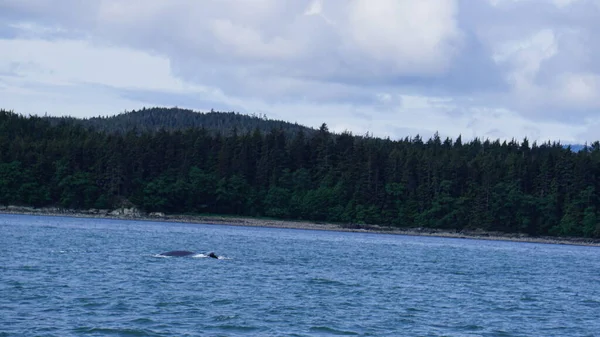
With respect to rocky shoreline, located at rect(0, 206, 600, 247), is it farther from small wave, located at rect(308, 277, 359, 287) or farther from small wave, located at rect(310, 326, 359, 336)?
small wave, located at rect(310, 326, 359, 336)

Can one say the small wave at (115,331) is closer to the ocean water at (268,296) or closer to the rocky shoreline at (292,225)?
the ocean water at (268,296)

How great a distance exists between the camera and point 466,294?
1874 inches

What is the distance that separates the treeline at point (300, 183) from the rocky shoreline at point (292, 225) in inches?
94.7

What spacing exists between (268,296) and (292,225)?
117645 millimetres

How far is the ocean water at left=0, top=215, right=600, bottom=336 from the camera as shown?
32000 millimetres

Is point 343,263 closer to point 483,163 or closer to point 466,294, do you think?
point 466,294

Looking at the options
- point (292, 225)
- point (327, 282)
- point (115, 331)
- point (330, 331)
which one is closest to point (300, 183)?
point (292, 225)

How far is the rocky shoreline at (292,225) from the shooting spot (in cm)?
15325

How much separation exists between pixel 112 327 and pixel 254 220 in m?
130

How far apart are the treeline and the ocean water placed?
9111 cm

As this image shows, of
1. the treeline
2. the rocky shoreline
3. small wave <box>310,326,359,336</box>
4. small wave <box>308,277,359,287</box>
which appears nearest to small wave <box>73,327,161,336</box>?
small wave <box>310,326,359,336</box>

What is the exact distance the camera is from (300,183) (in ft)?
575

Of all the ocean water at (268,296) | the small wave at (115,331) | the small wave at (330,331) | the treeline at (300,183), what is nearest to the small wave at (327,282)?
the ocean water at (268,296)

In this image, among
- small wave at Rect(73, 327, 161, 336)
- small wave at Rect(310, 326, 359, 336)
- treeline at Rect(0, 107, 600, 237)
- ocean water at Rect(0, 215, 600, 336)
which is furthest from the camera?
treeline at Rect(0, 107, 600, 237)
